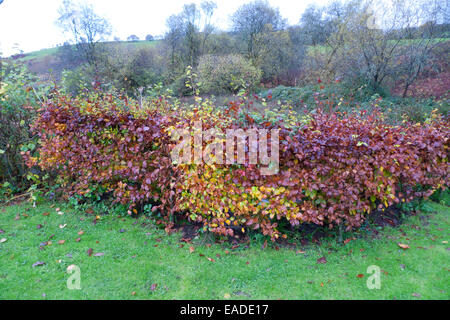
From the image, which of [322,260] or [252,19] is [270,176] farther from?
[252,19]

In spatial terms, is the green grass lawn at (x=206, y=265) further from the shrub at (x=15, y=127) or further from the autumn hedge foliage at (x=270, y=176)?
the shrub at (x=15, y=127)

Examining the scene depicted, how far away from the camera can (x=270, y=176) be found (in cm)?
303

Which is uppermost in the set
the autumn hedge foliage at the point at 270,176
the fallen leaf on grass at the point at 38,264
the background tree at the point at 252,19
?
the background tree at the point at 252,19

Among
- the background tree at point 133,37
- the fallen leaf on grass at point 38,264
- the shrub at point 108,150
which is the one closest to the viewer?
the fallen leaf on grass at point 38,264

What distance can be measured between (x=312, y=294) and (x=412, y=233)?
81.5 inches

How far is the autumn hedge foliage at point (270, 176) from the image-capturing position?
299cm

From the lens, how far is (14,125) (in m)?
4.70

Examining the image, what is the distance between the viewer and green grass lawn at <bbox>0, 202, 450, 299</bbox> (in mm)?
2590

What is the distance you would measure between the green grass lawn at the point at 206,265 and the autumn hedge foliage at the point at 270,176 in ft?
1.13

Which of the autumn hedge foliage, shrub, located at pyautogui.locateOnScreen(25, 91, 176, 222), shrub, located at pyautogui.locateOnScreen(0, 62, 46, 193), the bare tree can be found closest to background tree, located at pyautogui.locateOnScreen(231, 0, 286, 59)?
the bare tree

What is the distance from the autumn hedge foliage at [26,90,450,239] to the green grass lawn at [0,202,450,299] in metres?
0.34

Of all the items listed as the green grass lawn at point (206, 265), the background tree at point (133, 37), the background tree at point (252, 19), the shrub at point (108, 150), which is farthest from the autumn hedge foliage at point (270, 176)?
the background tree at point (133, 37)

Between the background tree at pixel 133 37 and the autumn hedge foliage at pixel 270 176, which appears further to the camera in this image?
the background tree at pixel 133 37
